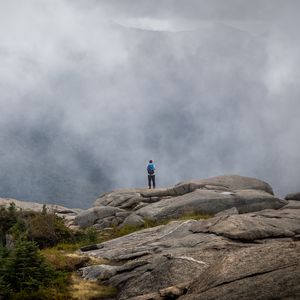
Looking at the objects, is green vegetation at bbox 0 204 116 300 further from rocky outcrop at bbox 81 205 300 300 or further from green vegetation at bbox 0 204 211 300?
rocky outcrop at bbox 81 205 300 300

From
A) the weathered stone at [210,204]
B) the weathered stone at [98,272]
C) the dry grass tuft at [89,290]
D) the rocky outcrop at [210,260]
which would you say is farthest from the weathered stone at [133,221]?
the dry grass tuft at [89,290]

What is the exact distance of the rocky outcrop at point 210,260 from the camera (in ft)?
55.9

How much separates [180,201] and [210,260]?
2416 centimetres

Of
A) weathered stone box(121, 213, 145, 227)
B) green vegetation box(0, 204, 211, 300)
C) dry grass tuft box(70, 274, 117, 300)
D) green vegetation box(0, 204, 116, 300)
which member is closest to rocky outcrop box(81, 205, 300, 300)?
dry grass tuft box(70, 274, 117, 300)

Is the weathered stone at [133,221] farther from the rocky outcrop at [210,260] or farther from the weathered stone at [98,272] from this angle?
the weathered stone at [98,272]

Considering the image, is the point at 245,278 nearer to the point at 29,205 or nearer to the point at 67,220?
the point at 67,220

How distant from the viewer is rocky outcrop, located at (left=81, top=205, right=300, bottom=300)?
17.0 meters

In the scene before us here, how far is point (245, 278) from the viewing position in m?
17.8

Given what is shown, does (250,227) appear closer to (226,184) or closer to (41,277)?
(41,277)

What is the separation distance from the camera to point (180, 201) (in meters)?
49.2

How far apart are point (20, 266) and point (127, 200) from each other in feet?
105

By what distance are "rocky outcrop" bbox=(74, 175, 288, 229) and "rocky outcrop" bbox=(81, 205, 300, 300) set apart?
9.74 meters

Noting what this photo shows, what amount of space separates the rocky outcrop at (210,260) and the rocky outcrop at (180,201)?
9.74m

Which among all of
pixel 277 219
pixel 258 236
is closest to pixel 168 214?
pixel 277 219
